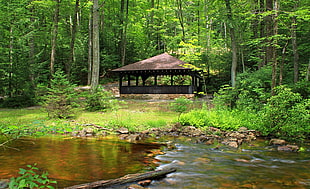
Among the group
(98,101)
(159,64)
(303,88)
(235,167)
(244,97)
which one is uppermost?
(159,64)

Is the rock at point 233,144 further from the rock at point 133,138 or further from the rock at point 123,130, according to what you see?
the rock at point 123,130

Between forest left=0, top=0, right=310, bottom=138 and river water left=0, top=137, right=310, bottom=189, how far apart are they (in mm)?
2470

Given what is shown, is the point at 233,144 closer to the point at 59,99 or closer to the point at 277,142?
the point at 277,142

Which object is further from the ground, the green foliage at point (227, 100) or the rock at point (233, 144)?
the green foliage at point (227, 100)

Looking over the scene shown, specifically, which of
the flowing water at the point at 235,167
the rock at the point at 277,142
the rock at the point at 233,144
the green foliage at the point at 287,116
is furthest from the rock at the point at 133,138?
the green foliage at the point at 287,116

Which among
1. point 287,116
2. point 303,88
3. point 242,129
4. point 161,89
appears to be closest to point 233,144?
point 242,129

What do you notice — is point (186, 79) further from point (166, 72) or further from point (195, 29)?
point (195, 29)

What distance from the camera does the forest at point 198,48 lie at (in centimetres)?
898

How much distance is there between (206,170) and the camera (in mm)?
4844

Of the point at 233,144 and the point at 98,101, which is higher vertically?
the point at 98,101

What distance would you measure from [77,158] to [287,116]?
A: 6382 millimetres

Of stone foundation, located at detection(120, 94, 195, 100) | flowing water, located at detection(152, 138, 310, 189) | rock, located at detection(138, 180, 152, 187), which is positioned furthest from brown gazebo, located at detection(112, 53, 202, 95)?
rock, located at detection(138, 180, 152, 187)

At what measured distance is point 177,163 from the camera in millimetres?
5254

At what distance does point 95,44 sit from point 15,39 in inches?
227
